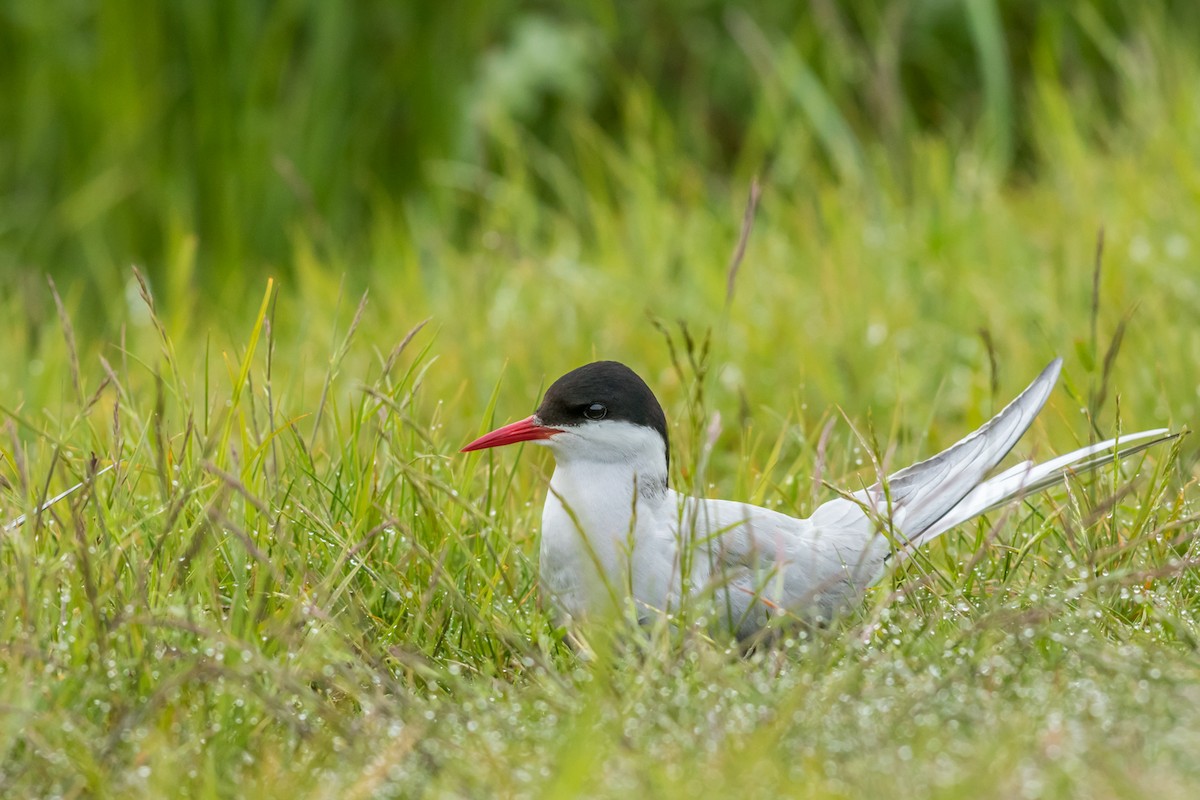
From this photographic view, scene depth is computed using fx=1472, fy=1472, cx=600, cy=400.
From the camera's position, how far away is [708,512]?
2.61 meters

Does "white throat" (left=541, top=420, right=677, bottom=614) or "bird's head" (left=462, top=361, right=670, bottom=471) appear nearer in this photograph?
"white throat" (left=541, top=420, right=677, bottom=614)

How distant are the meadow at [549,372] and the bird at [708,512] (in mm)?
78

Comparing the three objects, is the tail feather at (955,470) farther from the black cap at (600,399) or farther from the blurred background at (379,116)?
the blurred background at (379,116)

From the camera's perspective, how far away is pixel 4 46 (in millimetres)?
5977

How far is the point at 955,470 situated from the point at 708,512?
49 cm

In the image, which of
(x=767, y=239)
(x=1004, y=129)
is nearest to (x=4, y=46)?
(x=767, y=239)

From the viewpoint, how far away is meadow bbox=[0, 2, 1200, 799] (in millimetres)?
1929

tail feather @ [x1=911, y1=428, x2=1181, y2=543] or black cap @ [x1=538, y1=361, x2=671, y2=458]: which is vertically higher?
black cap @ [x1=538, y1=361, x2=671, y2=458]

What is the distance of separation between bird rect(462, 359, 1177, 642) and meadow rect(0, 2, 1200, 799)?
8cm

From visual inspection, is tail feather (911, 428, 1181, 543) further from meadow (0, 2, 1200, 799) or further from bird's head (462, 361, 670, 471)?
bird's head (462, 361, 670, 471)

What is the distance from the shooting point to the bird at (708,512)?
247cm

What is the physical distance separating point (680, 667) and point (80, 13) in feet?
15.6

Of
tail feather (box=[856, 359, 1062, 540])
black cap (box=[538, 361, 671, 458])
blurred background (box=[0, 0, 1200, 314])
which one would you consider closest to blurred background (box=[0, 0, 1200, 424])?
blurred background (box=[0, 0, 1200, 314])

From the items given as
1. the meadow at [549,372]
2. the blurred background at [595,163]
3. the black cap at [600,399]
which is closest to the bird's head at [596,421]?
the black cap at [600,399]
